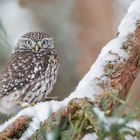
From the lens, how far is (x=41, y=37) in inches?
229


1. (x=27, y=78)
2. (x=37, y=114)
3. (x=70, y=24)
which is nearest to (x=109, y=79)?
(x=37, y=114)

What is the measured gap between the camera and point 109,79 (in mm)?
2518

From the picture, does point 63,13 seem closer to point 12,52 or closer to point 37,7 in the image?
point 37,7

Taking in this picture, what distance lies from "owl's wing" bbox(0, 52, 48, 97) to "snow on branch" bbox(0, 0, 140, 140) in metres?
1.96

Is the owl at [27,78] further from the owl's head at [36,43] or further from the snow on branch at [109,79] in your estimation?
the snow on branch at [109,79]

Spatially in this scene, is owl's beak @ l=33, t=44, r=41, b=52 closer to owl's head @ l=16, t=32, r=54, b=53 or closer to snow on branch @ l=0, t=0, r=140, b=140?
owl's head @ l=16, t=32, r=54, b=53

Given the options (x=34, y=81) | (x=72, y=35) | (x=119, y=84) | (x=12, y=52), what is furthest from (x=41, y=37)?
(x=119, y=84)

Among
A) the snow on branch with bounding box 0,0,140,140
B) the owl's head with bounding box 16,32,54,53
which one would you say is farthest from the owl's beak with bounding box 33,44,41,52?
the snow on branch with bounding box 0,0,140,140

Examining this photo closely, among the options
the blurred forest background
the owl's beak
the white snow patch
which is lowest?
the white snow patch

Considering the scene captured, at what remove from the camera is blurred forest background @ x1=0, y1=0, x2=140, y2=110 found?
7426 millimetres

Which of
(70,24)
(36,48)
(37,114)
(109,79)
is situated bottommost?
(37,114)

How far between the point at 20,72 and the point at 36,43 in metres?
0.62

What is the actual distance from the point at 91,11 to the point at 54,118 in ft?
21.2

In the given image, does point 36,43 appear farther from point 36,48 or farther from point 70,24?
point 70,24
